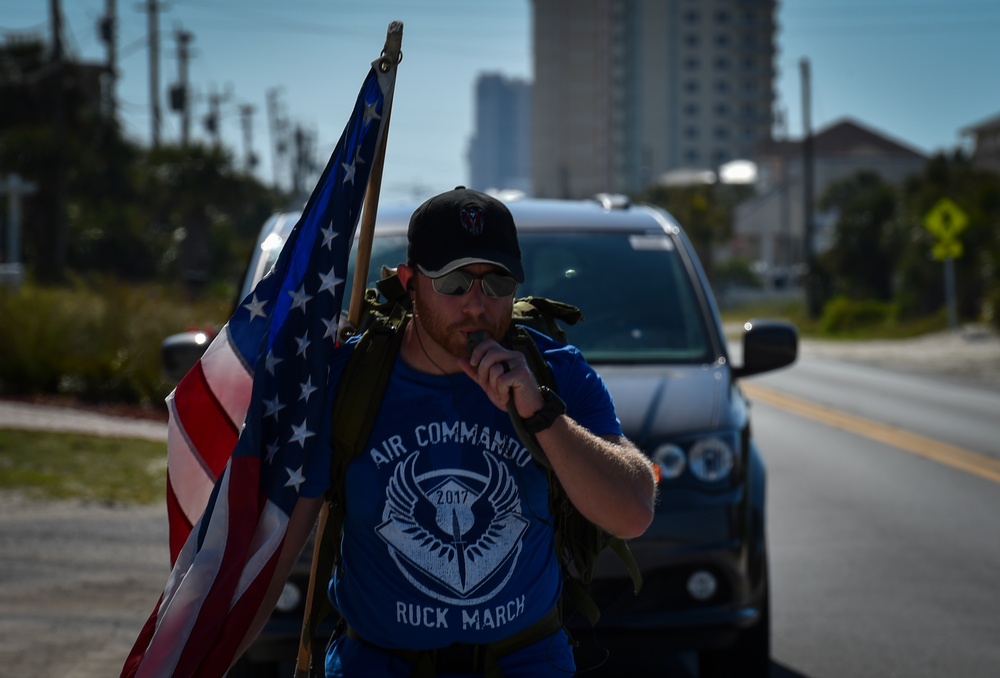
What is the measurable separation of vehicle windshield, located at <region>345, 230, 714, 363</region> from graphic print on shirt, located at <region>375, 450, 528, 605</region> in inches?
116

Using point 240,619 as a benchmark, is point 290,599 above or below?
below

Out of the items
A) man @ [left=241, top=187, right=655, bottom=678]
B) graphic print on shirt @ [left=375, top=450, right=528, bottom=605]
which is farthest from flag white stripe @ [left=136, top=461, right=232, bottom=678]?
graphic print on shirt @ [left=375, top=450, right=528, bottom=605]

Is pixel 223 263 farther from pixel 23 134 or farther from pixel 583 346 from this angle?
pixel 583 346

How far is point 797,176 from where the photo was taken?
118812 millimetres

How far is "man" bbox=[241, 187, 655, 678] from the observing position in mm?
2912

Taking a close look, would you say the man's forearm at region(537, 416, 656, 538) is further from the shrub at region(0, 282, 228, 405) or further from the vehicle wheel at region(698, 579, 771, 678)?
the shrub at region(0, 282, 228, 405)

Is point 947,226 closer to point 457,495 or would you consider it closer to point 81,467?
point 81,467

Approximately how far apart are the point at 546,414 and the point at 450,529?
35cm

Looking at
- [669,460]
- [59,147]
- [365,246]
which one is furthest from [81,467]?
[59,147]

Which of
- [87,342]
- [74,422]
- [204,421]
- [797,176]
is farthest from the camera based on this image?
[797,176]

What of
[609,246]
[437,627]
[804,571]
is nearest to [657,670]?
[609,246]

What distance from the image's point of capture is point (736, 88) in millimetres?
164750

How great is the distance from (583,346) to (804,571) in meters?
3.19

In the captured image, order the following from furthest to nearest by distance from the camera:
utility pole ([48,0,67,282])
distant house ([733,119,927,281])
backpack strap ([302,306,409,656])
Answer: distant house ([733,119,927,281]), utility pole ([48,0,67,282]), backpack strap ([302,306,409,656])
